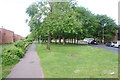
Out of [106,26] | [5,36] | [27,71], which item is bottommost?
[27,71]

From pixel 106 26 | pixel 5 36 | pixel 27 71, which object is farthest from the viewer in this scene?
pixel 106 26

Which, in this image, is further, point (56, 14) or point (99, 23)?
point (99, 23)

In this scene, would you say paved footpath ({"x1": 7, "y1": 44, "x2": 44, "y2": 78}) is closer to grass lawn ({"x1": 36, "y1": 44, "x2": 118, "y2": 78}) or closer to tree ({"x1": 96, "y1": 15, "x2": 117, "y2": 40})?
grass lawn ({"x1": 36, "y1": 44, "x2": 118, "y2": 78})

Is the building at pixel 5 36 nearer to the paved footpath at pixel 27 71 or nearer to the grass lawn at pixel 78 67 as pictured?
the grass lawn at pixel 78 67

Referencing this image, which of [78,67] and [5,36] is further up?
[5,36]

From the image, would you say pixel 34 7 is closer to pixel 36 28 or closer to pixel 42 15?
pixel 42 15

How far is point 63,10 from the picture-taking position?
17562mm

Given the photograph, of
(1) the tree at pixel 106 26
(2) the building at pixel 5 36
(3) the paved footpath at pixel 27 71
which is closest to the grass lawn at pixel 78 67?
(3) the paved footpath at pixel 27 71

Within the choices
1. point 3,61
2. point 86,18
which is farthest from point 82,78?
point 86,18

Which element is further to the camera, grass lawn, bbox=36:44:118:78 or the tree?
the tree

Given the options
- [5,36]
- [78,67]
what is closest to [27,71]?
[78,67]

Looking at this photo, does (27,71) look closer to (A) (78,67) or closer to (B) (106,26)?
(A) (78,67)

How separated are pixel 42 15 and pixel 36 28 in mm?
2230

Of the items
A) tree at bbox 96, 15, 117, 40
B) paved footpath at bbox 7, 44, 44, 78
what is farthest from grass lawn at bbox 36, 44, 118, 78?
tree at bbox 96, 15, 117, 40
